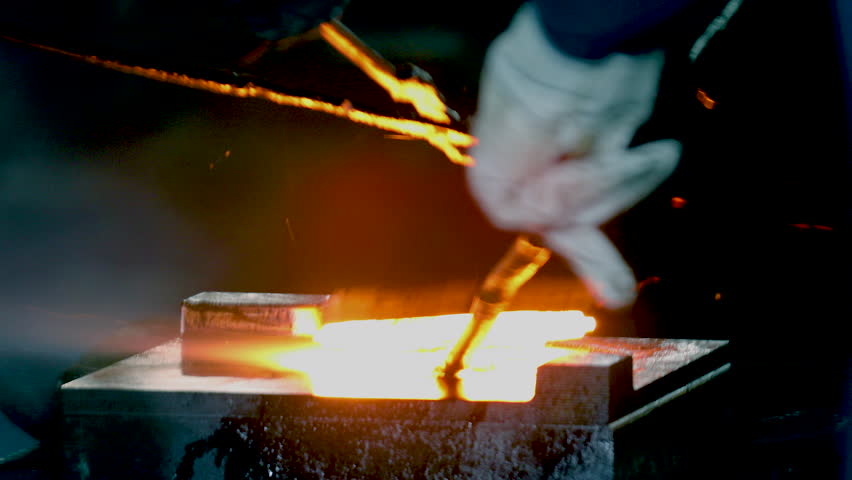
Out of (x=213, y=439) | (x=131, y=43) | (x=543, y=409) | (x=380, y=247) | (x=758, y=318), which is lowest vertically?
(x=213, y=439)

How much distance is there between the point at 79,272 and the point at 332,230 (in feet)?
10.1

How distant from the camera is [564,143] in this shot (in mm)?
3258

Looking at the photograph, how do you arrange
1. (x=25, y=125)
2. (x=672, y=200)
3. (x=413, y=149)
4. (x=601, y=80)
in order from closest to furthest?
(x=601, y=80), (x=25, y=125), (x=413, y=149), (x=672, y=200)

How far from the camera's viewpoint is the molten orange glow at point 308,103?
239 cm

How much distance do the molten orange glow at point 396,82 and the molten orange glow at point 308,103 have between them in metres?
0.13

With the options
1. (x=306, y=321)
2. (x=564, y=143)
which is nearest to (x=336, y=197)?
(x=306, y=321)

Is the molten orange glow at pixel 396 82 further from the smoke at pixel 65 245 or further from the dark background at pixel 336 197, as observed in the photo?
the smoke at pixel 65 245

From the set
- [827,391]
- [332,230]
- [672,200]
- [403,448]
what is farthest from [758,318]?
[403,448]

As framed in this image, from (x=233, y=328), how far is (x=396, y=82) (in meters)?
2.51

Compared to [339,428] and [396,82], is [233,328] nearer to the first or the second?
[339,428]

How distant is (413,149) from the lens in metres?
7.59

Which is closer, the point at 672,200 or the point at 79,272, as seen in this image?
the point at 79,272

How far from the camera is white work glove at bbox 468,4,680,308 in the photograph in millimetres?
3078

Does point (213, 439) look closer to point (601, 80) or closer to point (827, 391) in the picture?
point (601, 80)
